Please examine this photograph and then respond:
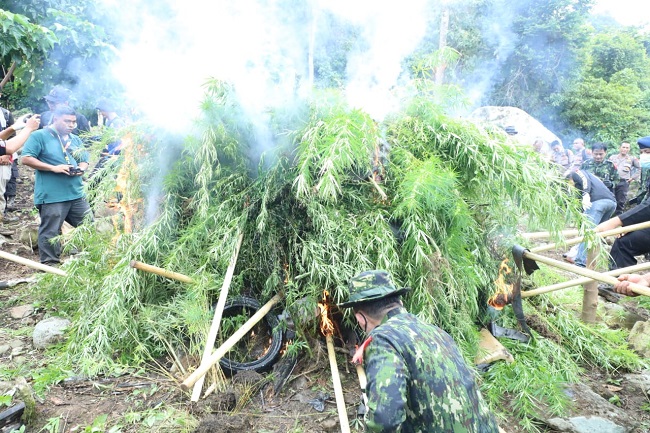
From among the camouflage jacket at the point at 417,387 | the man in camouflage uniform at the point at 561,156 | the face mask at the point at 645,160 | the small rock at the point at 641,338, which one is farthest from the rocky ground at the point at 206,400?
the man in camouflage uniform at the point at 561,156

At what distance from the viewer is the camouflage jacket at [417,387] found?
6.77ft

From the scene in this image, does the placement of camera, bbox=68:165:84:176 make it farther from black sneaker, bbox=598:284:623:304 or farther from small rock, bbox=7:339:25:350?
black sneaker, bbox=598:284:623:304

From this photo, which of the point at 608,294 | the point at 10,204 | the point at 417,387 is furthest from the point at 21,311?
the point at 608,294

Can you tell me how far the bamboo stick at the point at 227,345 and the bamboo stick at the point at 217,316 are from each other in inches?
3.1

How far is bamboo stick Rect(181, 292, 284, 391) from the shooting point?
9.66 feet

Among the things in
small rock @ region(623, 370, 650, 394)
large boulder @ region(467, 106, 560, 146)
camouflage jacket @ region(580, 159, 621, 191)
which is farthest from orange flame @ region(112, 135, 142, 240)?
large boulder @ region(467, 106, 560, 146)

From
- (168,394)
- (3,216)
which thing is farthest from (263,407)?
(3,216)

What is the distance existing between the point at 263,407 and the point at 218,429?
1.74 feet

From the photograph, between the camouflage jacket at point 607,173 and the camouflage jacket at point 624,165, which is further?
the camouflage jacket at point 624,165

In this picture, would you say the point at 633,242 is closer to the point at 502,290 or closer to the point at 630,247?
the point at 630,247

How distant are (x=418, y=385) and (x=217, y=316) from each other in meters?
1.93

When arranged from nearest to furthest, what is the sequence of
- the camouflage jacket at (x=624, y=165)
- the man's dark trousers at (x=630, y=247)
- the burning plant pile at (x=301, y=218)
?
the burning plant pile at (x=301, y=218) → the man's dark trousers at (x=630, y=247) → the camouflage jacket at (x=624, y=165)

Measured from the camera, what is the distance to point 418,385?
216 cm

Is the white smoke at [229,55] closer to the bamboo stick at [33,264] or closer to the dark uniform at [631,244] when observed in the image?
the bamboo stick at [33,264]
